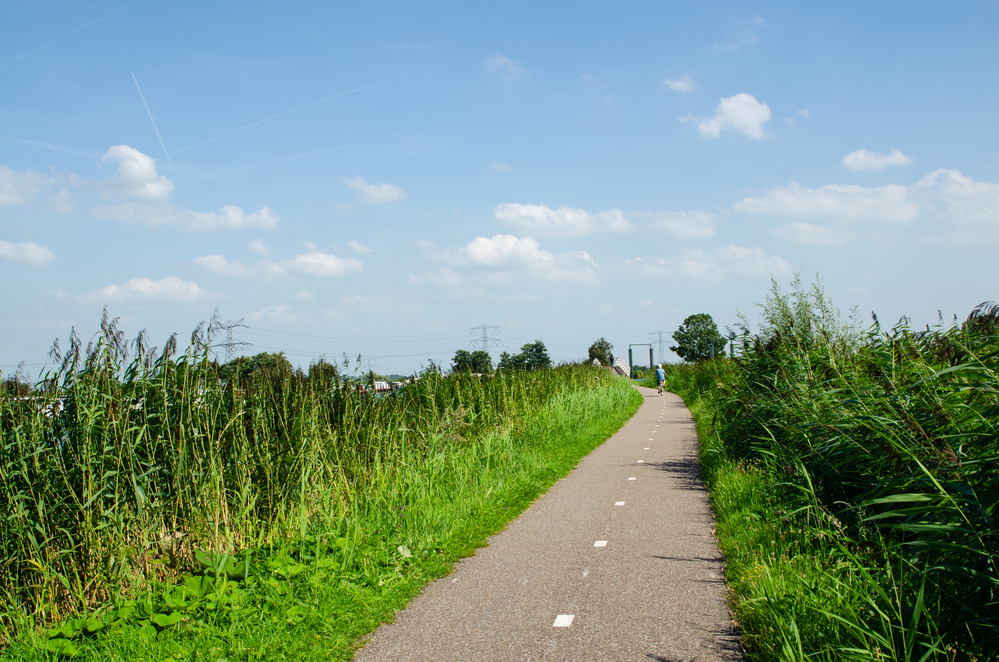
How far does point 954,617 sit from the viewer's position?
2.92 m

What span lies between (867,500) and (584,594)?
229 centimetres

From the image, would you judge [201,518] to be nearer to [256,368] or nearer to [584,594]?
[256,368]

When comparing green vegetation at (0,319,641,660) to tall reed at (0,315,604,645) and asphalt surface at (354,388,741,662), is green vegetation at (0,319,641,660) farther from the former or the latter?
asphalt surface at (354,388,741,662)

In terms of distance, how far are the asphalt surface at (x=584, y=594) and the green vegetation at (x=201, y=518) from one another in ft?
1.02

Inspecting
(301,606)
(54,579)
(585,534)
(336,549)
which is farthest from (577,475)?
(54,579)

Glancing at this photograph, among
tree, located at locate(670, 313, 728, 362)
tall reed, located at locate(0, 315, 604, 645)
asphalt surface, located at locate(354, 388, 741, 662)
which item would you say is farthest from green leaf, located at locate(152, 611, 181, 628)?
tree, located at locate(670, 313, 728, 362)

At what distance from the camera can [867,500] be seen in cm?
485

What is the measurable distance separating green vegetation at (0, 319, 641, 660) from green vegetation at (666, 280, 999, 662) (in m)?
2.56

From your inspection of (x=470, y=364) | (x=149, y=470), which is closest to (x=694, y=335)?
(x=470, y=364)

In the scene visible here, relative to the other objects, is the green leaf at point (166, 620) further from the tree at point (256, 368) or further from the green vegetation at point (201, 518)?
the tree at point (256, 368)

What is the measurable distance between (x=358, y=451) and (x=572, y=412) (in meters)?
8.32

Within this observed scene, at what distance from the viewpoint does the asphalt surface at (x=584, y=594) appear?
12.4 feet

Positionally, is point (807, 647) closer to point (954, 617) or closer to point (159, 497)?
point (954, 617)

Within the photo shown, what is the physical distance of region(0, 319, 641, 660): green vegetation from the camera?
4.04 meters
